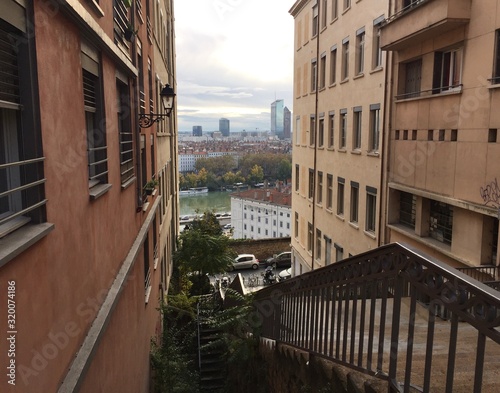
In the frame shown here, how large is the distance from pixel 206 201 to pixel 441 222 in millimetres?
114839

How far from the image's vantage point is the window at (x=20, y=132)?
310cm

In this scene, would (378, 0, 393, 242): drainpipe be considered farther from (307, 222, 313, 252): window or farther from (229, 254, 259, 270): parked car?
(229, 254, 259, 270): parked car

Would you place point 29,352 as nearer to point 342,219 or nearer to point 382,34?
point 382,34

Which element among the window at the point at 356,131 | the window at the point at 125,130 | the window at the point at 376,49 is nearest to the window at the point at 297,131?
the window at the point at 356,131

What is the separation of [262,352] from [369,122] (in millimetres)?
11179

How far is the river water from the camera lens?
112 m

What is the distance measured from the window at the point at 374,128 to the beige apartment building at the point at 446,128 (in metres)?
1.25

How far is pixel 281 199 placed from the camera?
242ft

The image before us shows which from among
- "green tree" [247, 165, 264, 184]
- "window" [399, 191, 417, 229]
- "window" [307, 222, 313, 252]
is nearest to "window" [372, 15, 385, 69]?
"window" [399, 191, 417, 229]

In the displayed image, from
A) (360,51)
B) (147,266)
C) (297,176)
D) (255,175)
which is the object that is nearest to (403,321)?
(147,266)

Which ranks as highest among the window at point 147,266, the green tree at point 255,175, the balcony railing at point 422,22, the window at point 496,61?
the balcony railing at point 422,22

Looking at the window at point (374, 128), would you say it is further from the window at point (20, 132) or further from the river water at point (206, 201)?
the river water at point (206, 201)

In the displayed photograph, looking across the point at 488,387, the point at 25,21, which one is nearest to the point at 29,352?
the point at 25,21

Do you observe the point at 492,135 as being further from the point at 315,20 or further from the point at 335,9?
the point at 315,20
